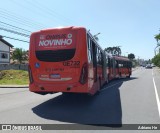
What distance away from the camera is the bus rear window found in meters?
11.1

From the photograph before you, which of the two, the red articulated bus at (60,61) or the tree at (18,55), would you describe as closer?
the red articulated bus at (60,61)

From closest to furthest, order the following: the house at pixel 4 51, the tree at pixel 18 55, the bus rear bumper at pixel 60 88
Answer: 1. the bus rear bumper at pixel 60 88
2. the house at pixel 4 51
3. the tree at pixel 18 55

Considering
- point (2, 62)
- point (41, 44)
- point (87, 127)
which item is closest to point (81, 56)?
point (41, 44)

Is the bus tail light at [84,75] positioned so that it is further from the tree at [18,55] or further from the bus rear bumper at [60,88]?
the tree at [18,55]

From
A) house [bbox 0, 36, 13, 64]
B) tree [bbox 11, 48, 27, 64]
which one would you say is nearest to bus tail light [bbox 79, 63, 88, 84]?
house [bbox 0, 36, 13, 64]

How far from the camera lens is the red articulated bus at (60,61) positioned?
10898mm

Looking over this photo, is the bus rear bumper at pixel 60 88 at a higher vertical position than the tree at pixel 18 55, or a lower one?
lower

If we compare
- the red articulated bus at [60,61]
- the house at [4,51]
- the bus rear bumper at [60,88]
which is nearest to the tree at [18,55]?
the house at [4,51]

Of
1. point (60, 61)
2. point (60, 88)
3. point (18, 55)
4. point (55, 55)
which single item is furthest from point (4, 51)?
point (60, 88)

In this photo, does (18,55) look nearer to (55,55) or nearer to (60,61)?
(55,55)

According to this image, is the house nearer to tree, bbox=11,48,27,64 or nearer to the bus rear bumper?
tree, bbox=11,48,27,64

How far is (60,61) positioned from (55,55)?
0.35 m

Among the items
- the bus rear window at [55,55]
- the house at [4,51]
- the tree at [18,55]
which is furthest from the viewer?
the tree at [18,55]

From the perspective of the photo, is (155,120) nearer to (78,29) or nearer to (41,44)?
(78,29)
